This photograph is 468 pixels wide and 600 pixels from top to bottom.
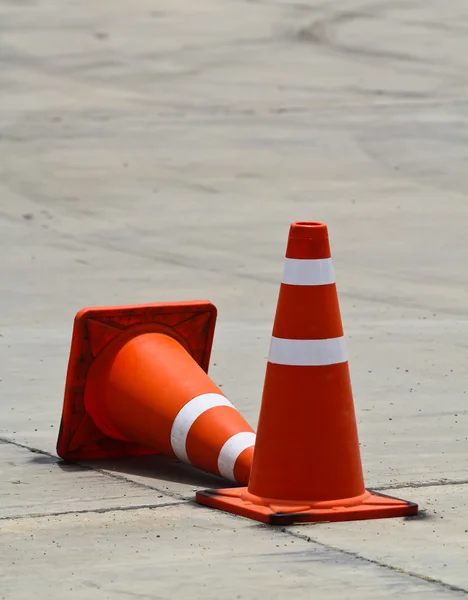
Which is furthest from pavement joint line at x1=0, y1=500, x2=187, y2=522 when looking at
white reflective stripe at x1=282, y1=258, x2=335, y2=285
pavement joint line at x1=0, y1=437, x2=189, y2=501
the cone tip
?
the cone tip

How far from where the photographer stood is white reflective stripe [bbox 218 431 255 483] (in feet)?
16.1

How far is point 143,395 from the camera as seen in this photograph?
5.24 metres

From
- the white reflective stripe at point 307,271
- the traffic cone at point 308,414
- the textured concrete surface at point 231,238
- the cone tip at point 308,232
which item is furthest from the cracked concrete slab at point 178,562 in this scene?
the cone tip at point 308,232

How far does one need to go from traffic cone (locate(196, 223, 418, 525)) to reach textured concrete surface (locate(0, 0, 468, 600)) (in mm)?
148

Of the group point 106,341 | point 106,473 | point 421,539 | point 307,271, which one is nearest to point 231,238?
point 106,341

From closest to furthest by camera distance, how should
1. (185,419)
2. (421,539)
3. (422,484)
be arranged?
(421,539), (422,484), (185,419)

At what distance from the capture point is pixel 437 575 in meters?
3.80

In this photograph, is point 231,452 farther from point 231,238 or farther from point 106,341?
point 231,238

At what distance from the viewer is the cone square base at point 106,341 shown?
5281 mm

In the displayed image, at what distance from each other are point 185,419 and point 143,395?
0.24 metres

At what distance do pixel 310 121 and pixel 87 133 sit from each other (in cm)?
184

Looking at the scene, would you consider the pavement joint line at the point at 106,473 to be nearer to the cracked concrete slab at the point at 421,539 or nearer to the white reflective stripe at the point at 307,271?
the cracked concrete slab at the point at 421,539

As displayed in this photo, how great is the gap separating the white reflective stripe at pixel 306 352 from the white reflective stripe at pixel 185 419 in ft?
1.98

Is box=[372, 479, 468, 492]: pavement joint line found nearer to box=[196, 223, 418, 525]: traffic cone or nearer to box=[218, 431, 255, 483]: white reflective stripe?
box=[196, 223, 418, 525]: traffic cone
